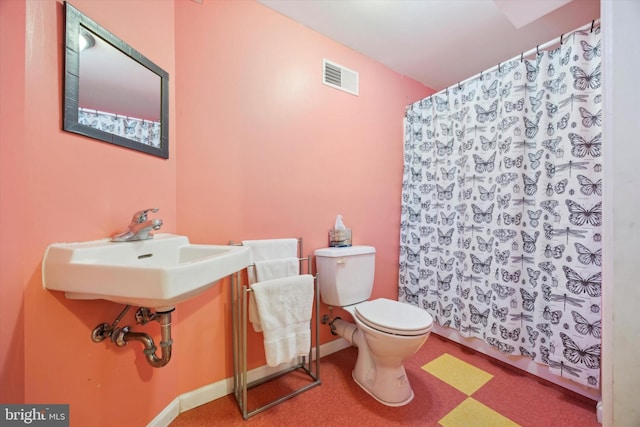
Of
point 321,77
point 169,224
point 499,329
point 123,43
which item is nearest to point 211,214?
point 169,224

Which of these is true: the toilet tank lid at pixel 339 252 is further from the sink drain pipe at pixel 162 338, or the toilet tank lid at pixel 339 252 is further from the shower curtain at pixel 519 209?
the sink drain pipe at pixel 162 338

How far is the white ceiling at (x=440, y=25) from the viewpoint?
1.37 metres

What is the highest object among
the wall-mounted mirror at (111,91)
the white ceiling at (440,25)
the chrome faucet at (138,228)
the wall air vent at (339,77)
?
the white ceiling at (440,25)

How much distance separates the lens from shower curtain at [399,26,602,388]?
1.21 m

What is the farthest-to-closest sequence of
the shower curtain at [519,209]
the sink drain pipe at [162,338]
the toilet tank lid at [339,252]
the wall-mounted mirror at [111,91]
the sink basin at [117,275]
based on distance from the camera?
the toilet tank lid at [339,252]
the shower curtain at [519,209]
the sink drain pipe at [162,338]
the wall-mounted mirror at [111,91]
the sink basin at [117,275]

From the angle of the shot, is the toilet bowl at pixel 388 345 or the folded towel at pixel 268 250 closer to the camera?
the toilet bowl at pixel 388 345

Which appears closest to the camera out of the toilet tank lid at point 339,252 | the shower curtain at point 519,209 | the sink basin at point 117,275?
the sink basin at point 117,275

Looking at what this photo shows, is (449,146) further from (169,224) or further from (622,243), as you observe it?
(169,224)

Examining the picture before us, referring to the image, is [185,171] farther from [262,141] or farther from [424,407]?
[424,407]

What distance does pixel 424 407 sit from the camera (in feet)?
4.07

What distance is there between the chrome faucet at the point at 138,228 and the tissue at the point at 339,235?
106 centimetres

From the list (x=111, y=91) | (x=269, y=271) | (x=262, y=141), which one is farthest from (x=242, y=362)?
(x=111, y=91)

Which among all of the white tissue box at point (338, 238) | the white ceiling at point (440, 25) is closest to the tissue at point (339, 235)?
the white tissue box at point (338, 238)

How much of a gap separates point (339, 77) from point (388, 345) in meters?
1.73
